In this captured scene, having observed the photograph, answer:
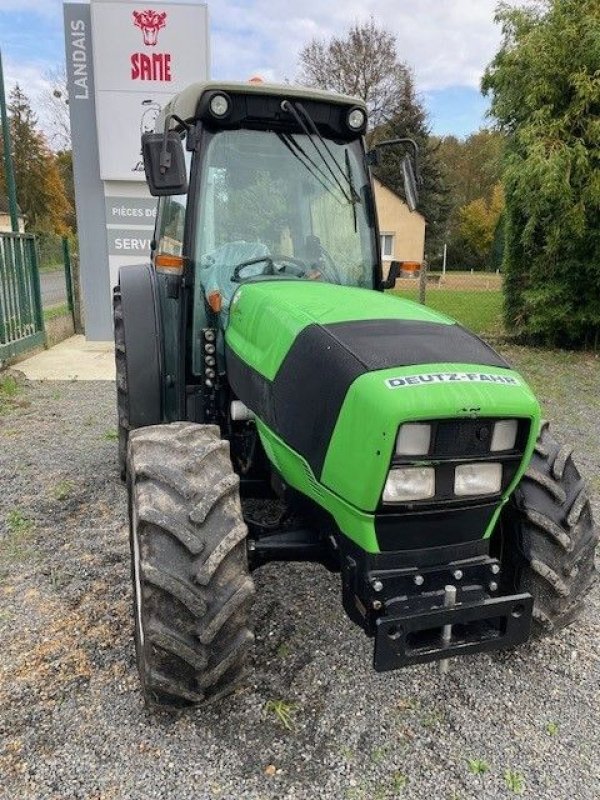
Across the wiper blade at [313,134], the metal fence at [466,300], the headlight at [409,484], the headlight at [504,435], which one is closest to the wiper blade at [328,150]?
the wiper blade at [313,134]

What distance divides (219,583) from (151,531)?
28cm

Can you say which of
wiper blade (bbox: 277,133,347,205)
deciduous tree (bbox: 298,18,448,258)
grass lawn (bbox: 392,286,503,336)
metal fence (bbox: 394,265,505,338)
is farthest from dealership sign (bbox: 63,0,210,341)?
deciduous tree (bbox: 298,18,448,258)

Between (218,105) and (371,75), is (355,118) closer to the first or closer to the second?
(218,105)

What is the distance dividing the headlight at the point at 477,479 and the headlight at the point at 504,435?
0.23ft

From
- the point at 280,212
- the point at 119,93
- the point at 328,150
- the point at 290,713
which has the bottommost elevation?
the point at 290,713

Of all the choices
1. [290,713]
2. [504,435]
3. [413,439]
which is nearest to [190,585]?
[290,713]

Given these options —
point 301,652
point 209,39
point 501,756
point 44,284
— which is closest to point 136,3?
point 209,39

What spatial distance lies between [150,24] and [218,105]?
7947 mm

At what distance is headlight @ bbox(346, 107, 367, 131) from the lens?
3.15m

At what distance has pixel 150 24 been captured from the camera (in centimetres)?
945

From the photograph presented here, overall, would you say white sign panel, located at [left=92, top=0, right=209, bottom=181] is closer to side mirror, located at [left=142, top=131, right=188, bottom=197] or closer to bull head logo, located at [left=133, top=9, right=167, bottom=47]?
bull head logo, located at [left=133, top=9, right=167, bottom=47]

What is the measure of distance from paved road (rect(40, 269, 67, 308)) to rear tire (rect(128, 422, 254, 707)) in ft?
34.3

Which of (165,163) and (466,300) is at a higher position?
(165,163)

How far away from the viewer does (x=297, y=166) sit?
3.21m
